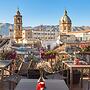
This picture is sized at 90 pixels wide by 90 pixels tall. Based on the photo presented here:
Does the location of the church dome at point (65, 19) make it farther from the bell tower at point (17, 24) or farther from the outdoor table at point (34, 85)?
the outdoor table at point (34, 85)

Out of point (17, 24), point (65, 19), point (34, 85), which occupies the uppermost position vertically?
point (65, 19)

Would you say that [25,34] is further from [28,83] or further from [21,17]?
[28,83]

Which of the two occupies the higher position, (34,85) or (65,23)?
(65,23)

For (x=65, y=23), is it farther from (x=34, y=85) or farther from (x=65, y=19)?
(x=34, y=85)

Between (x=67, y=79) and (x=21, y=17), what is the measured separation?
43.5 m

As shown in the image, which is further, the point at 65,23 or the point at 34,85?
the point at 65,23

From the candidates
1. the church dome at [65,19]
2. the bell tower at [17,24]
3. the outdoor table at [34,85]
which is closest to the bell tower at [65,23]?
the church dome at [65,19]

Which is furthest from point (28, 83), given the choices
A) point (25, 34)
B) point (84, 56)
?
point (25, 34)

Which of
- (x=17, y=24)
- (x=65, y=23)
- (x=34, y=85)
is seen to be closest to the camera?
(x=34, y=85)

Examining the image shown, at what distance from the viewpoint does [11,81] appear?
922 centimetres

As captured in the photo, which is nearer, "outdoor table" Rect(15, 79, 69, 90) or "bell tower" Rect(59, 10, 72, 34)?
"outdoor table" Rect(15, 79, 69, 90)

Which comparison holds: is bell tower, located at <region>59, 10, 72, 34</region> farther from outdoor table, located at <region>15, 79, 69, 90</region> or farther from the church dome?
outdoor table, located at <region>15, 79, 69, 90</region>

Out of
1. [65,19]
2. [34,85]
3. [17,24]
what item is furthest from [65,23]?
[34,85]

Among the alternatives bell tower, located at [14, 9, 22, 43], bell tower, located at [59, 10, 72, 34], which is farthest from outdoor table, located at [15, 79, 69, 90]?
bell tower, located at [59, 10, 72, 34]
